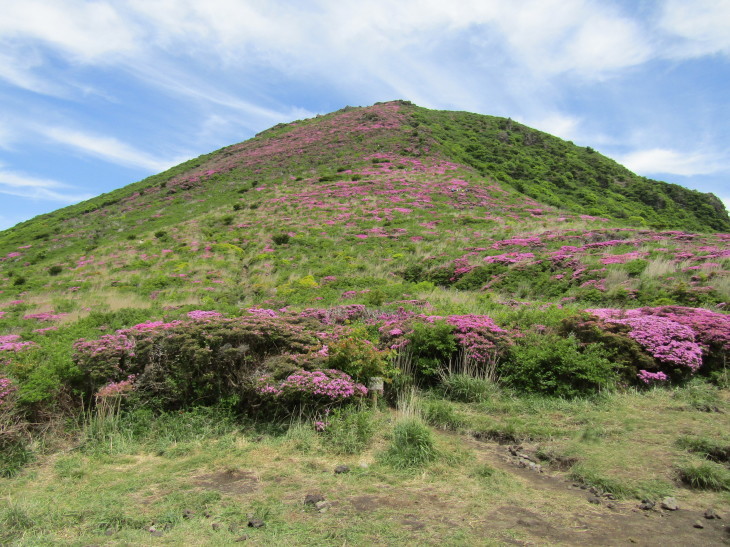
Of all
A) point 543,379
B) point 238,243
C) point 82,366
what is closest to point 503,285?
point 543,379

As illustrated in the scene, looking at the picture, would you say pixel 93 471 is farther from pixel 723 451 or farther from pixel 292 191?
pixel 292 191

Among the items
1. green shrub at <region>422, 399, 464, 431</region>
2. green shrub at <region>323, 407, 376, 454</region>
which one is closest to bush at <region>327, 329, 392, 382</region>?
green shrub at <region>323, 407, 376, 454</region>

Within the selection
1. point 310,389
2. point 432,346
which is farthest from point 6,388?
point 432,346

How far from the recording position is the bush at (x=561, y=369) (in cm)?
776

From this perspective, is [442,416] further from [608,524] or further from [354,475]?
[608,524]

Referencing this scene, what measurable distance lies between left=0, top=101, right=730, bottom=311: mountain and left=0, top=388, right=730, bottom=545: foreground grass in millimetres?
7000

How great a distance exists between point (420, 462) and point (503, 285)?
12.0 m

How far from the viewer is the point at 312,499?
4680 mm

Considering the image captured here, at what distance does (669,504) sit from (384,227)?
25502 millimetres

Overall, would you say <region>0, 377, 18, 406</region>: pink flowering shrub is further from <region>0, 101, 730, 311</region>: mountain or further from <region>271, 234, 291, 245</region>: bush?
<region>271, 234, 291, 245</region>: bush

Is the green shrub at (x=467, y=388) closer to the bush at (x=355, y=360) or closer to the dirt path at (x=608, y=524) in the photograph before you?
the bush at (x=355, y=360)

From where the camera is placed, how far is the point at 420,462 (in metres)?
5.50

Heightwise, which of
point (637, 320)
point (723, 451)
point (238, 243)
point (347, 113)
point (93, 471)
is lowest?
point (93, 471)

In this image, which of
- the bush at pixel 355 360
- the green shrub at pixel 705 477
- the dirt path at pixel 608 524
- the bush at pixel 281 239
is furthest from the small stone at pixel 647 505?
the bush at pixel 281 239
